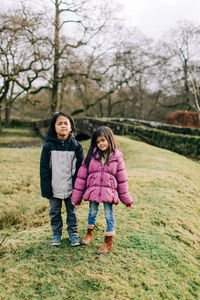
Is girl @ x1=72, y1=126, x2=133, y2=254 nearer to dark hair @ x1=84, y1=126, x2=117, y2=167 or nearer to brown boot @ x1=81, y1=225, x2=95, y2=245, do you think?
dark hair @ x1=84, y1=126, x2=117, y2=167

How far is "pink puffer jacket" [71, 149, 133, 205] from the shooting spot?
2.86m

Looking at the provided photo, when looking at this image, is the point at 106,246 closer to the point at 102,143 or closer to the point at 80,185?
the point at 80,185

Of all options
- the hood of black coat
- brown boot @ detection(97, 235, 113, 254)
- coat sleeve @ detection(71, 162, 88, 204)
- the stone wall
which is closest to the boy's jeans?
coat sleeve @ detection(71, 162, 88, 204)

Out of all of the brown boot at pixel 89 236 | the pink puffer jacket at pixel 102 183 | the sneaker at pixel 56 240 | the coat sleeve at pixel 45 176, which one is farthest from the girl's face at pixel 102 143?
the sneaker at pixel 56 240

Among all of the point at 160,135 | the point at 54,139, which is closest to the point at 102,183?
the point at 54,139

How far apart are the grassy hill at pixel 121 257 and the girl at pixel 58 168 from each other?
31cm

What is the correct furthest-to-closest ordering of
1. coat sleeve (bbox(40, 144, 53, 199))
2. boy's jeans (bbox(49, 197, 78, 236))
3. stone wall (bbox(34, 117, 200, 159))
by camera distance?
stone wall (bbox(34, 117, 200, 159)), boy's jeans (bbox(49, 197, 78, 236)), coat sleeve (bbox(40, 144, 53, 199))

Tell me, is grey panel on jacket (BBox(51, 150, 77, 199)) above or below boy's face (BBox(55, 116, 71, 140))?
below

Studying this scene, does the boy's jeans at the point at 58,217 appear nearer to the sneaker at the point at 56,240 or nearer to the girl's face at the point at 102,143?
the sneaker at the point at 56,240

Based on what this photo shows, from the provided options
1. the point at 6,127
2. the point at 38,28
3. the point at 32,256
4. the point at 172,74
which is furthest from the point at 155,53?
the point at 32,256

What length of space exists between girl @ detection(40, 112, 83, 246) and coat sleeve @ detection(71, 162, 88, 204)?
158 mm

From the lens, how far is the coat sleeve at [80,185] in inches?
116

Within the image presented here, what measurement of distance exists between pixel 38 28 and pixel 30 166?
987cm

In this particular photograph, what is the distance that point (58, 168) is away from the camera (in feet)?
10.1
